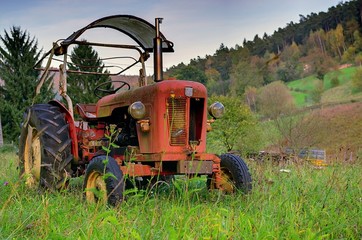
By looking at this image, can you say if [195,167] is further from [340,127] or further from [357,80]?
[357,80]

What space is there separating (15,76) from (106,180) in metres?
27.3

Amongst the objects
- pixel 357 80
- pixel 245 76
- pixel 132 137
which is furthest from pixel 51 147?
pixel 245 76

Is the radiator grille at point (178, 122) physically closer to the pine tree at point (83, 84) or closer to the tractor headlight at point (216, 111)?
the tractor headlight at point (216, 111)

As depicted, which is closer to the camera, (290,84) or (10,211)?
(10,211)

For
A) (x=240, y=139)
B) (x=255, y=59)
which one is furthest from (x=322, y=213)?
(x=255, y=59)

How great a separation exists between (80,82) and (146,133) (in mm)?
28050

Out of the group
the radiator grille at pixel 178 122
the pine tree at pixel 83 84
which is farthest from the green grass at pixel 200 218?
the pine tree at pixel 83 84

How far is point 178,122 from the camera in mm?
4855

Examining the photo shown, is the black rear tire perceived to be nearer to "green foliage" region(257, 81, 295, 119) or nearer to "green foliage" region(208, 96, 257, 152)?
"green foliage" region(208, 96, 257, 152)

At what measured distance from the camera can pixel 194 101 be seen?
499 cm

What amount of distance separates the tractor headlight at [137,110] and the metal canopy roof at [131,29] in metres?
1.29

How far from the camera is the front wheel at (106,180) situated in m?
3.97

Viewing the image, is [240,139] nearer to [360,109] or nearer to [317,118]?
[317,118]

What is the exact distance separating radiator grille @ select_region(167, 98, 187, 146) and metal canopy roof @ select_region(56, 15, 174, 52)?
1.19m
